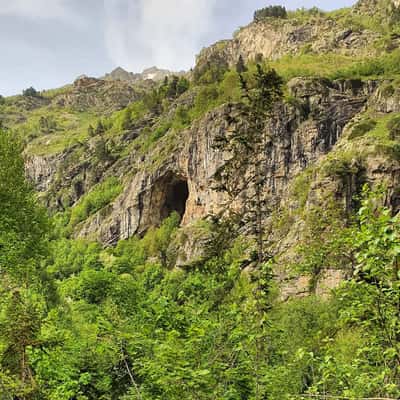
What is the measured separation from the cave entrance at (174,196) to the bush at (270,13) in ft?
253

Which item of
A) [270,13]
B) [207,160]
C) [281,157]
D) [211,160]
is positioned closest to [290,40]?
[270,13]

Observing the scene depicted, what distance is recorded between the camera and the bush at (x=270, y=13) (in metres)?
122

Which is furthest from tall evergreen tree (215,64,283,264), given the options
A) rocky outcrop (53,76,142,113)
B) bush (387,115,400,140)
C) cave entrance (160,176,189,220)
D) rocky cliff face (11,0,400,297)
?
rocky outcrop (53,76,142,113)

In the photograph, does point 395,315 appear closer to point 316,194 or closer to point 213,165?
point 316,194

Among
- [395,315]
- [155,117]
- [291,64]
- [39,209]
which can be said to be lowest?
[395,315]

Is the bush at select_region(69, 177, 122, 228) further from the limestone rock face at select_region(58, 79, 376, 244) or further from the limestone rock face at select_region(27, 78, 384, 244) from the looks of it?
the limestone rock face at select_region(58, 79, 376, 244)

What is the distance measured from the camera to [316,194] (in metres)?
44.2

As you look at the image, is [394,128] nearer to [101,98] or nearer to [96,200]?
[96,200]

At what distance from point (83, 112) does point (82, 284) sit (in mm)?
177847

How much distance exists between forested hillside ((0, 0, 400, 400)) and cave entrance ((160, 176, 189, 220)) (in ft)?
1.09

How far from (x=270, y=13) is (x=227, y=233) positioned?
13420cm

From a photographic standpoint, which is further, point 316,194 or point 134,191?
point 134,191

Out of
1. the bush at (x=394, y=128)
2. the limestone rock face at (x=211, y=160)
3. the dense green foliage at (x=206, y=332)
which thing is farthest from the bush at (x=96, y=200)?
the dense green foliage at (x=206, y=332)

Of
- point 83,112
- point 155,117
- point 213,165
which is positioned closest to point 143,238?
point 213,165
